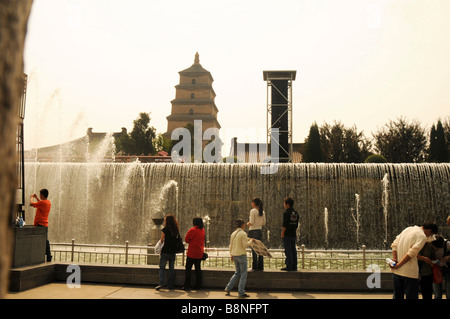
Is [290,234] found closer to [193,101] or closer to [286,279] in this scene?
[286,279]

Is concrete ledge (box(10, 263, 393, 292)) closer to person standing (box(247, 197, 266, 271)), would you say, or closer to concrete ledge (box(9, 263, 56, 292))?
concrete ledge (box(9, 263, 56, 292))

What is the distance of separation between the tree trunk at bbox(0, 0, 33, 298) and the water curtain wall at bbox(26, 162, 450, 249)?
2015 cm

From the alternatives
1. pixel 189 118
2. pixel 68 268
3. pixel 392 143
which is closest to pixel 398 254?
pixel 68 268

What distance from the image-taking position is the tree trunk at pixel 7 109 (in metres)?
1.37

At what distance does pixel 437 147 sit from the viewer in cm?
3888

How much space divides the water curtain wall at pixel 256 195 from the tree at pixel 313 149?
14569 mm

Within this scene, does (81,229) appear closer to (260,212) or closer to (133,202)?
(133,202)

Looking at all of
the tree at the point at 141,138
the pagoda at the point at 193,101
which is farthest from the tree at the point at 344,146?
the pagoda at the point at 193,101

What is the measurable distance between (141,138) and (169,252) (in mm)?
40331

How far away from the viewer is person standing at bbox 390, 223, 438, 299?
17.4 feet

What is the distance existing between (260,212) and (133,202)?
15164mm

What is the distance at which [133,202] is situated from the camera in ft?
73.8

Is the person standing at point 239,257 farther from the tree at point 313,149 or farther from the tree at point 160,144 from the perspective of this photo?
the tree at point 160,144
